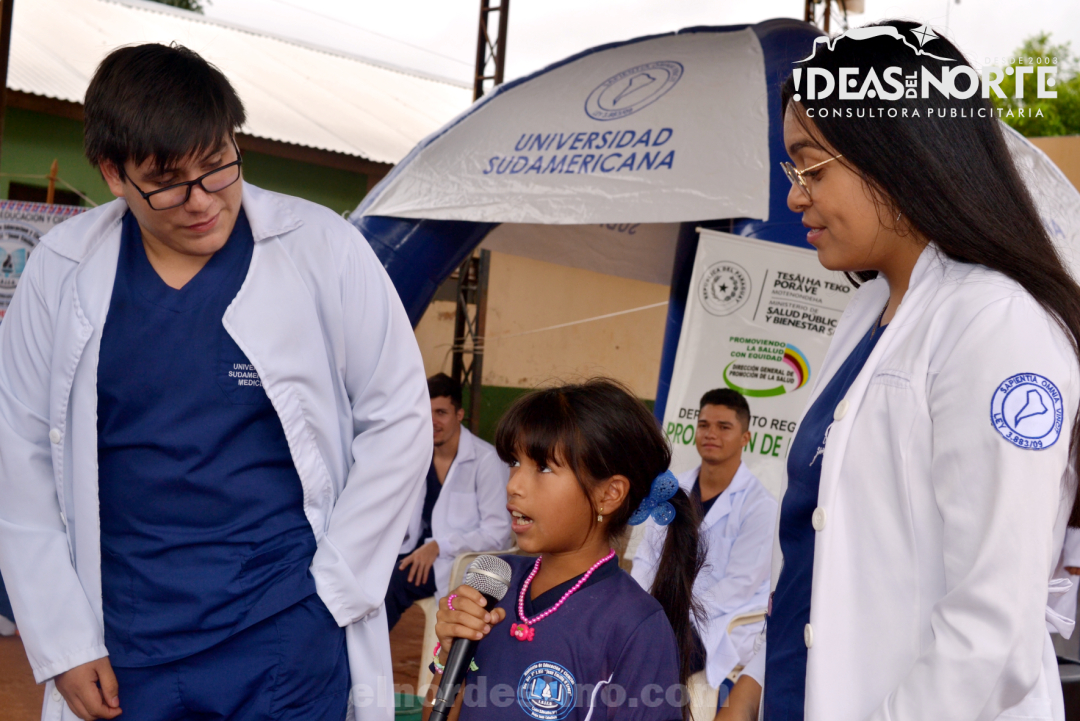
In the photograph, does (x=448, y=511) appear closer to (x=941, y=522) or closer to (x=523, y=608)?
(x=523, y=608)

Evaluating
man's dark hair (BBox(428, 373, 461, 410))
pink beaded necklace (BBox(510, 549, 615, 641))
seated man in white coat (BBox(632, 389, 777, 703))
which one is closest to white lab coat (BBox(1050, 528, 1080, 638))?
pink beaded necklace (BBox(510, 549, 615, 641))

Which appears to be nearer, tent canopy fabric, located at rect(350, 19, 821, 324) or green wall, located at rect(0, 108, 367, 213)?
tent canopy fabric, located at rect(350, 19, 821, 324)

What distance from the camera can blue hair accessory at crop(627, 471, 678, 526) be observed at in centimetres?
192

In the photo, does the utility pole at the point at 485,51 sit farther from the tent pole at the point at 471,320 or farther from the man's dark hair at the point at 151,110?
the man's dark hair at the point at 151,110

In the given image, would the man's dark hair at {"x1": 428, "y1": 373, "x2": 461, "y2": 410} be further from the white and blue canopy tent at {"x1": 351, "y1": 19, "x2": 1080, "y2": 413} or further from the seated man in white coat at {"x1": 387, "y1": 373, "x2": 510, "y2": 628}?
the white and blue canopy tent at {"x1": 351, "y1": 19, "x2": 1080, "y2": 413}

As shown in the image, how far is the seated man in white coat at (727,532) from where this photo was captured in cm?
382

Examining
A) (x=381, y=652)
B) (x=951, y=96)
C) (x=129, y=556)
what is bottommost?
(x=381, y=652)

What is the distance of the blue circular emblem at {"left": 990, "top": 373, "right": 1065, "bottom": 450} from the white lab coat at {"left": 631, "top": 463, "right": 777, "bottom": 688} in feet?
8.84

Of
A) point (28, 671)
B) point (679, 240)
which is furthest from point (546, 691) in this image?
point (679, 240)

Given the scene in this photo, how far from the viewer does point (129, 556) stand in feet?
5.55

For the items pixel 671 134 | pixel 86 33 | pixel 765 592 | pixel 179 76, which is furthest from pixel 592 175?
pixel 86 33

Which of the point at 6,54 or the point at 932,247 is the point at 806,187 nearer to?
the point at 932,247

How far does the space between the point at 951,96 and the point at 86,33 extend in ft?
42.1

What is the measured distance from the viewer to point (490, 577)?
5.65ft
